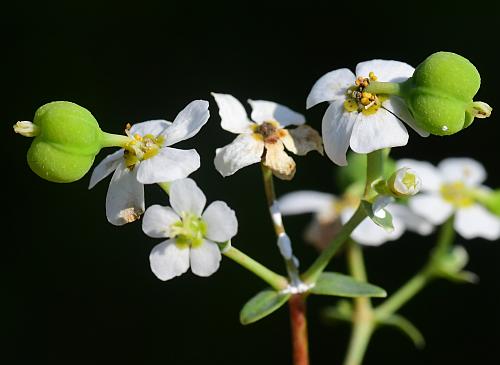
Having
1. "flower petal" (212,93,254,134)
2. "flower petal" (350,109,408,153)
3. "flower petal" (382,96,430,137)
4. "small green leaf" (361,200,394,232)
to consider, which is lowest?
"small green leaf" (361,200,394,232)

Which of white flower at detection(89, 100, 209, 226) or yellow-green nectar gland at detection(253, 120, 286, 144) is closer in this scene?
white flower at detection(89, 100, 209, 226)

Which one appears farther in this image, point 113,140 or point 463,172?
point 463,172

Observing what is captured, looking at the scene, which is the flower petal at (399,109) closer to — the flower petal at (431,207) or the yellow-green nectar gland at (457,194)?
the flower petal at (431,207)

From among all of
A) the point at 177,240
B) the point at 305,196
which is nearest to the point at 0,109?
the point at 305,196

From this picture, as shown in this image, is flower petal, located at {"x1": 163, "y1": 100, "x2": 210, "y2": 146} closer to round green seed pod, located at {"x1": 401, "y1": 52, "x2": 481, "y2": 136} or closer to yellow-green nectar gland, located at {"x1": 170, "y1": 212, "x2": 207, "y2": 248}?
yellow-green nectar gland, located at {"x1": 170, "y1": 212, "x2": 207, "y2": 248}

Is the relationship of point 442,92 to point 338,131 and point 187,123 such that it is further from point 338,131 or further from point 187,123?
point 187,123

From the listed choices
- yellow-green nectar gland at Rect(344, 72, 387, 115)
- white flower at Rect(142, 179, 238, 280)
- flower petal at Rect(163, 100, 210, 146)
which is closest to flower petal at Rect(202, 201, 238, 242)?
white flower at Rect(142, 179, 238, 280)

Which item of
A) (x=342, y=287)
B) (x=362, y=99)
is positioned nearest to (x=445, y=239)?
(x=342, y=287)
